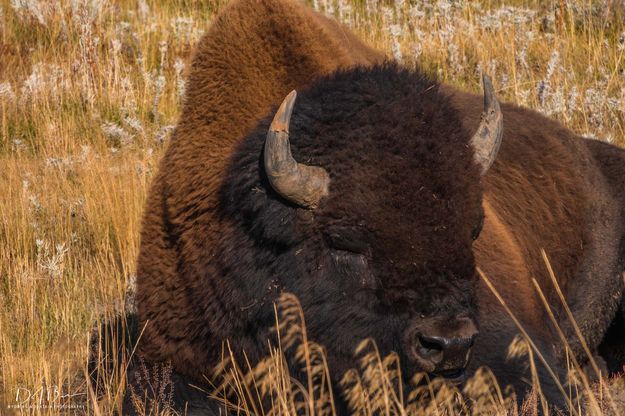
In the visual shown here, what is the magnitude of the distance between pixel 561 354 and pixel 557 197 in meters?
0.98

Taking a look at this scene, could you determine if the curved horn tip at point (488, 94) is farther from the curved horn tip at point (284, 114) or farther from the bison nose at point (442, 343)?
the bison nose at point (442, 343)

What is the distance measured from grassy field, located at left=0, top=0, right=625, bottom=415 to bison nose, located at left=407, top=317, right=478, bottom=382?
0.14 meters

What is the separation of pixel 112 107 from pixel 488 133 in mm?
6028

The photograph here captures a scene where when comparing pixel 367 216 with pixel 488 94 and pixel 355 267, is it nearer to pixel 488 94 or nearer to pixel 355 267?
pixel 355 267

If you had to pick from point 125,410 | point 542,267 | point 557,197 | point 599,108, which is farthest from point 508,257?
point 599,108

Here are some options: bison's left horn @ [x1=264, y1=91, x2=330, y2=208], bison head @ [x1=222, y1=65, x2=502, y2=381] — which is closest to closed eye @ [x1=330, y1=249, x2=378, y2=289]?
bison head @ [x1=222, y1=65, x2=502, y2=381]

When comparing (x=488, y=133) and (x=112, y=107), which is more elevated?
(x=488, y=133)

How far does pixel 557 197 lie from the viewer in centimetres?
606

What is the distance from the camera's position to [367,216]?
12.1ft

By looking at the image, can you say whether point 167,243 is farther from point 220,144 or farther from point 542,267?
point 542,267
